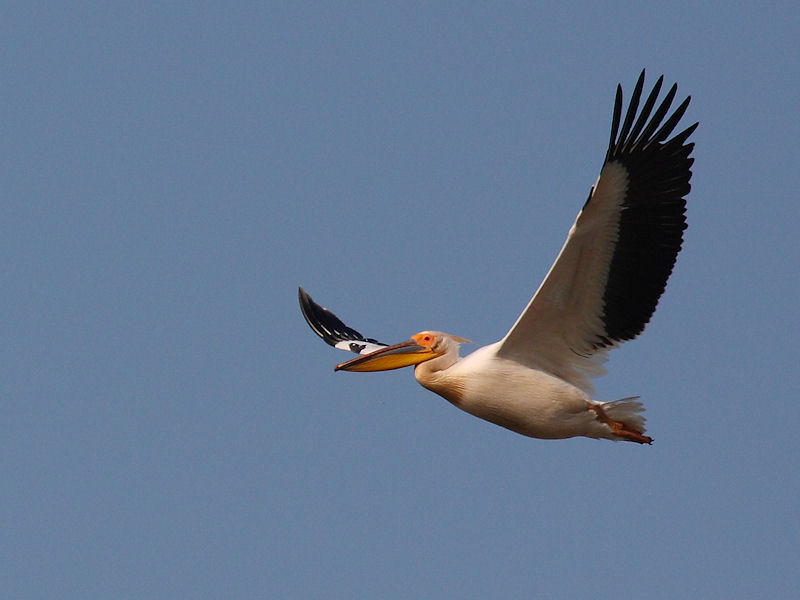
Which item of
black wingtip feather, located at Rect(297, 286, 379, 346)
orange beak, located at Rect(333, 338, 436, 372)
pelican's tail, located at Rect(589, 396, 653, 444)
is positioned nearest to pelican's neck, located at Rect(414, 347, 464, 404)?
orange beak, located at Rect(333, 338, 436, 372)

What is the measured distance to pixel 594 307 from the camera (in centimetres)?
1105

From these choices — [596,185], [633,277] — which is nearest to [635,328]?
[633,277]

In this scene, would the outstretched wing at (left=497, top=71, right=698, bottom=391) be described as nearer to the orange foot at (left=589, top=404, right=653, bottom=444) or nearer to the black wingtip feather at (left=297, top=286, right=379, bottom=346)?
the orange foot at (left=589, top=404, right=653, bottom=444)

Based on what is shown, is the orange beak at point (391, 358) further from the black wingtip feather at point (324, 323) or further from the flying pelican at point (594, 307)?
the black wingtip feather at point (324, 323)

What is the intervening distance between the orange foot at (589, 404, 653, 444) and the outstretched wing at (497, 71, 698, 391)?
609 millimetres

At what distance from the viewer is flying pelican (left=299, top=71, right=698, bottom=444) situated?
418 inches

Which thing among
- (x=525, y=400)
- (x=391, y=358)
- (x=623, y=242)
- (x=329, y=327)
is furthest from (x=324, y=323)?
(x=623, y=242)

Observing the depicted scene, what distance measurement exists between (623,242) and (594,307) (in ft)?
2.07

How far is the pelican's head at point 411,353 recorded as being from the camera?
11.8 m

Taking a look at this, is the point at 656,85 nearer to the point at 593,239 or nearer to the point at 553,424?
the point at 593,239

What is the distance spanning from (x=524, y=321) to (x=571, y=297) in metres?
0.42

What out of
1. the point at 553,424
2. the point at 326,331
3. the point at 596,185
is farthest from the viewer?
the point at 326,331

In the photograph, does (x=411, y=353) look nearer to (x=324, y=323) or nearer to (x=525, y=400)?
(x=525, y=400)

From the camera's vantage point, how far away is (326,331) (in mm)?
14688
